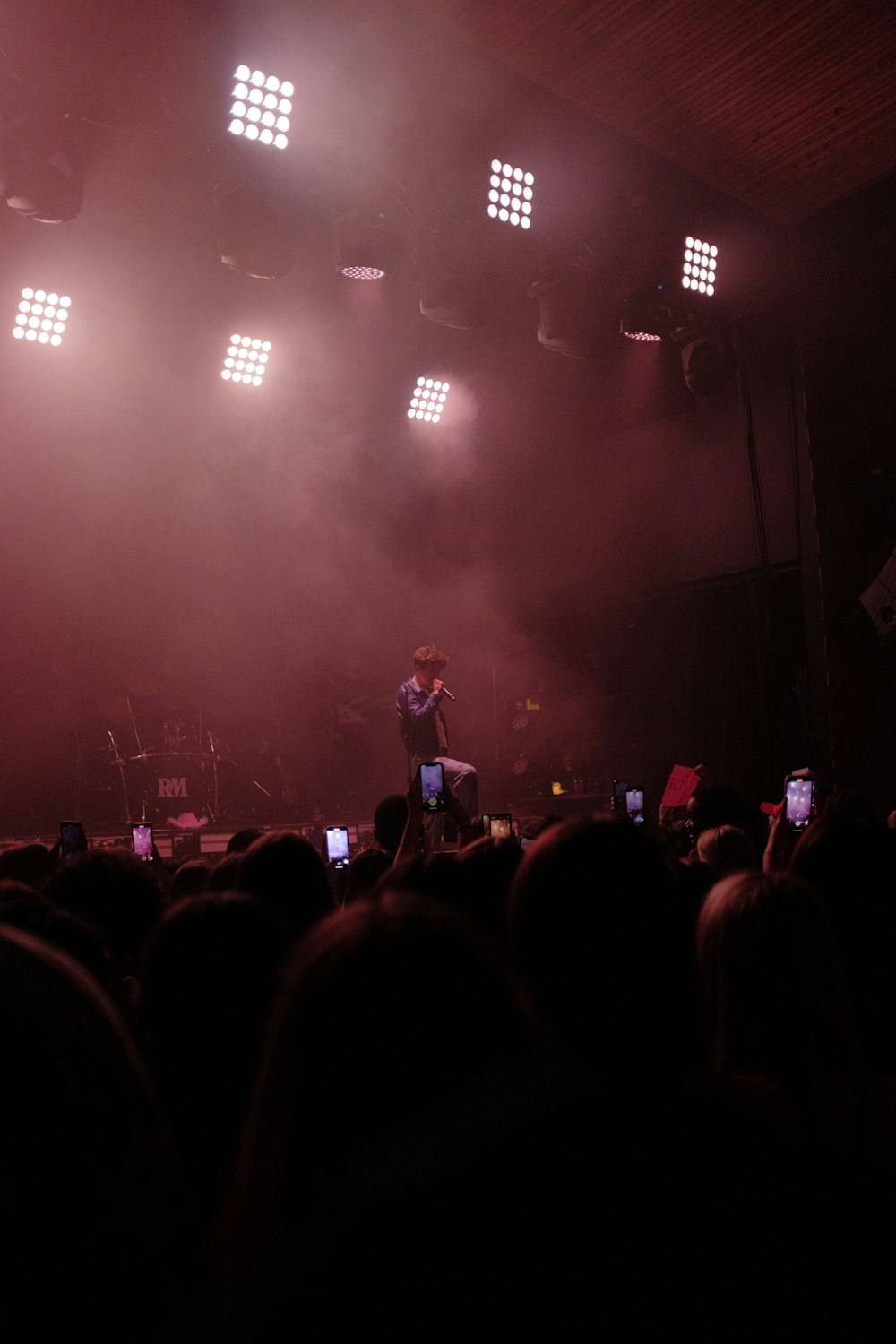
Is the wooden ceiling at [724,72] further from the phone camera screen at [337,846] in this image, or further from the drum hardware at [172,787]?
the drum hardware at [172,787]

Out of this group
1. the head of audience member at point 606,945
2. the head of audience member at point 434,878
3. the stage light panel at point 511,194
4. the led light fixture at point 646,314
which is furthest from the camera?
the led light fixture at point 646,314

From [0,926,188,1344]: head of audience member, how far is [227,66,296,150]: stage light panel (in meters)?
6.15

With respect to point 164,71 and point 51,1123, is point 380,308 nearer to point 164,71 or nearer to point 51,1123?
point 164,71

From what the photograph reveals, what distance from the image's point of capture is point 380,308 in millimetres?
9656

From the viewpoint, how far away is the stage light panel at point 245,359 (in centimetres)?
956

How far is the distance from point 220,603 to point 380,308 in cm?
353

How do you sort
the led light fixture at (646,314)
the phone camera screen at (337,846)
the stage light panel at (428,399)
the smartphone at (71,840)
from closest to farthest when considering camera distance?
the phone camera screen at (337,846)
the smartphone at (71,840)
the led light fixture at (646,314)
the stage light panel at (428,399)

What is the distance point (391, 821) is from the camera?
14.4 ft

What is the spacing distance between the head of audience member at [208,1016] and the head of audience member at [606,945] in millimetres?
388

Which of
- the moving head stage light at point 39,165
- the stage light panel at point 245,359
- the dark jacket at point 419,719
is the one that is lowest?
the dark jacket at point 419,719

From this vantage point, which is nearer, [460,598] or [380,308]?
[380,308]

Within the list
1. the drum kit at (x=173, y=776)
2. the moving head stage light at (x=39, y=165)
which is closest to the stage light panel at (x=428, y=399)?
the drum kit at (x=173, y=776)

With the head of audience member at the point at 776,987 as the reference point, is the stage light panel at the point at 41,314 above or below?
above

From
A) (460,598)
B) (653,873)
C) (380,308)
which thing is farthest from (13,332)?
(653,873)
